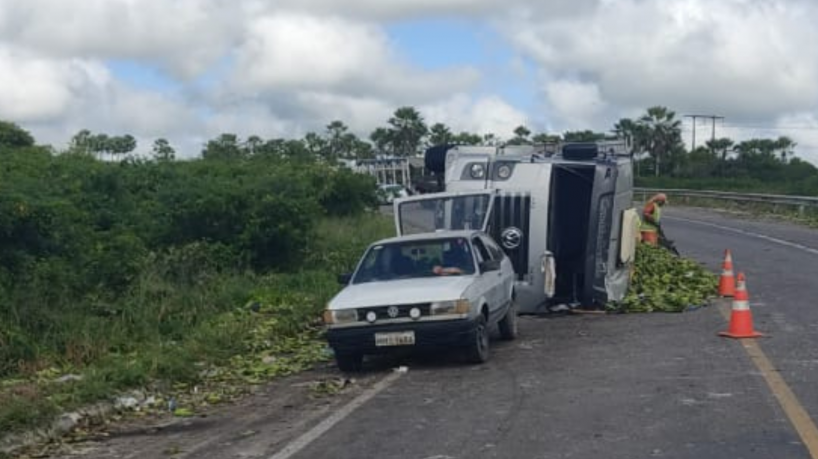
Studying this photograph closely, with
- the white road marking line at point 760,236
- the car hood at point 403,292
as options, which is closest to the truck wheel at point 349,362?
the car hood at point 403,292

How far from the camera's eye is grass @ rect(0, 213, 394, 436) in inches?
449

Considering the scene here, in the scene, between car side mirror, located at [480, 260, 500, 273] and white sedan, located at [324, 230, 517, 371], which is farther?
car side mirror, located at [480, 260, 500, 273]

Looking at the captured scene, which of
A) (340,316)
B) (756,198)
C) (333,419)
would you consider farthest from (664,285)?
(756,198)

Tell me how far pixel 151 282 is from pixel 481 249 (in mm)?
5272

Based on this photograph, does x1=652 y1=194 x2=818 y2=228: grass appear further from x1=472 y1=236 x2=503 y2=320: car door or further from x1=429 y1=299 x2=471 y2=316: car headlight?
x1=429 y1=299 x2=471 y2=316: car headlight

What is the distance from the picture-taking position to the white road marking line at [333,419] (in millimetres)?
8867

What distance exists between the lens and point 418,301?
1271 centimetres

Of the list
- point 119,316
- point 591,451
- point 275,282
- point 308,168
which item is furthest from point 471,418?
point 308,168

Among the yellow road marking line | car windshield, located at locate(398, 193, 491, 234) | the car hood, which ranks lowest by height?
the yellow road marking line

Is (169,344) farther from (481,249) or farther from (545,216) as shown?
(545,216)

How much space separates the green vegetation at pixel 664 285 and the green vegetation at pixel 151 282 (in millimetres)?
5089

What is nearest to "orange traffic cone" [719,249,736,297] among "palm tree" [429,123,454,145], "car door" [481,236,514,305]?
"car door" [481,236,514,305]

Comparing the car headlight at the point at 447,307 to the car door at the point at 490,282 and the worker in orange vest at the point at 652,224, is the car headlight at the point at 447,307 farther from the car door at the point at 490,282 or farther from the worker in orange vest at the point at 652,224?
the worker in orange vest at the point at 652,224

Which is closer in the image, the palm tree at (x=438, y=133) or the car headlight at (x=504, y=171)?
the car headlight at (x=504, y=171)
